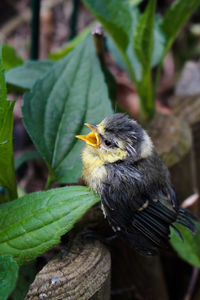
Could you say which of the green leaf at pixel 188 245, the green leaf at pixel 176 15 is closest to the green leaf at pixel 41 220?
the green leaf at pixel 188 245

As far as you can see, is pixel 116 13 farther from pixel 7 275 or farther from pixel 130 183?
pixel 7 275

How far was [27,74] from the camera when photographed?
1.75m

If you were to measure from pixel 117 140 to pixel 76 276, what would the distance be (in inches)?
18.7

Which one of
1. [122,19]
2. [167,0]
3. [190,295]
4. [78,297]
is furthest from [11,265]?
[167,0]

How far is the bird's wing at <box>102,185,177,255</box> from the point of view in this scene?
51.1 inches

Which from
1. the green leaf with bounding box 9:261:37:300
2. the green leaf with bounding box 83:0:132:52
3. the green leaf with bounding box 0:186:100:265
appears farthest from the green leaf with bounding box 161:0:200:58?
the green leaf with bounding box 9:261:37:300

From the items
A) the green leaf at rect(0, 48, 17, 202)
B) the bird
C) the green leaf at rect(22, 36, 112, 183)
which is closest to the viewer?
the green leaf at rect(0, 48, 17, 202)

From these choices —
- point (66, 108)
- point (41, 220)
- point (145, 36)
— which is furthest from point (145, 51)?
point (41, 220)

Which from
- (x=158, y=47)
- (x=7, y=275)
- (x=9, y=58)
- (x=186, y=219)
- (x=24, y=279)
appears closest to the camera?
(x=7, y=275)

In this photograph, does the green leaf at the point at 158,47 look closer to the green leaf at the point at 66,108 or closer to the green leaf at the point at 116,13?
the green leaf at the point at 116,13

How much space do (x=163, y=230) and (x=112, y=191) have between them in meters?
0.21

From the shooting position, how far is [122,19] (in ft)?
5.86

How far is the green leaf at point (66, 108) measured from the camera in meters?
1.46

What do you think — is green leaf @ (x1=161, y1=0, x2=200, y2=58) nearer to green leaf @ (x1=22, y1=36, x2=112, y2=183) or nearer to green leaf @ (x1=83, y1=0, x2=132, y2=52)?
green leaf @ (x1=83, y1=0, x2=132, y2=52)
